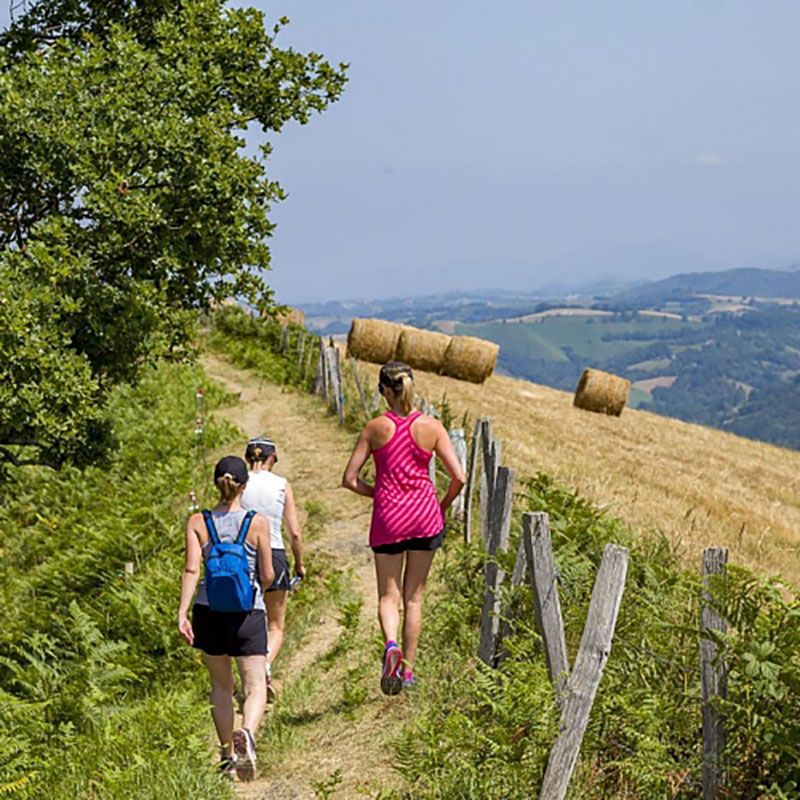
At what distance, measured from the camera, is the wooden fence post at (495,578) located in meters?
7.16

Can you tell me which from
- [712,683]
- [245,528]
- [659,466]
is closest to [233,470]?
[245,528]

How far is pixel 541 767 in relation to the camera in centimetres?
536

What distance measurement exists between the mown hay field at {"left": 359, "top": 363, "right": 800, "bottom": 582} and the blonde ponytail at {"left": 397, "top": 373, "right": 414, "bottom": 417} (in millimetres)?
4243

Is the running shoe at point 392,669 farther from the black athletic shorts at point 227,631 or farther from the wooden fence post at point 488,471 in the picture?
the wooden fence post at point 488,471

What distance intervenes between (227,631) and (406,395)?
6.95 feet

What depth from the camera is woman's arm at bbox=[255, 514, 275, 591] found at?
6371mm

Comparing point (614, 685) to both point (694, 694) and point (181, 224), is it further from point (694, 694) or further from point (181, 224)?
point (181, 224)

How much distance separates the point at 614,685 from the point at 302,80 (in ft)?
32.3

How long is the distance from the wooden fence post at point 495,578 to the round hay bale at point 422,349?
1060 inches

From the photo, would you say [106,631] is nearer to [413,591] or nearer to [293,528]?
[293,528]

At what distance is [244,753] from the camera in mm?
6277

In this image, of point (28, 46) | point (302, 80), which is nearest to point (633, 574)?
point (302, 80)

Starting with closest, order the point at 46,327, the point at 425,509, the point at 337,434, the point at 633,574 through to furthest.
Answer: the point at 425,509, the point at 633,574, the point at 46,327, the point at 337,434

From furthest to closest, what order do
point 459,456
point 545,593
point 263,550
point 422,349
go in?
point 422,349 < point 459,456 < point 263,550 < point 545,593
